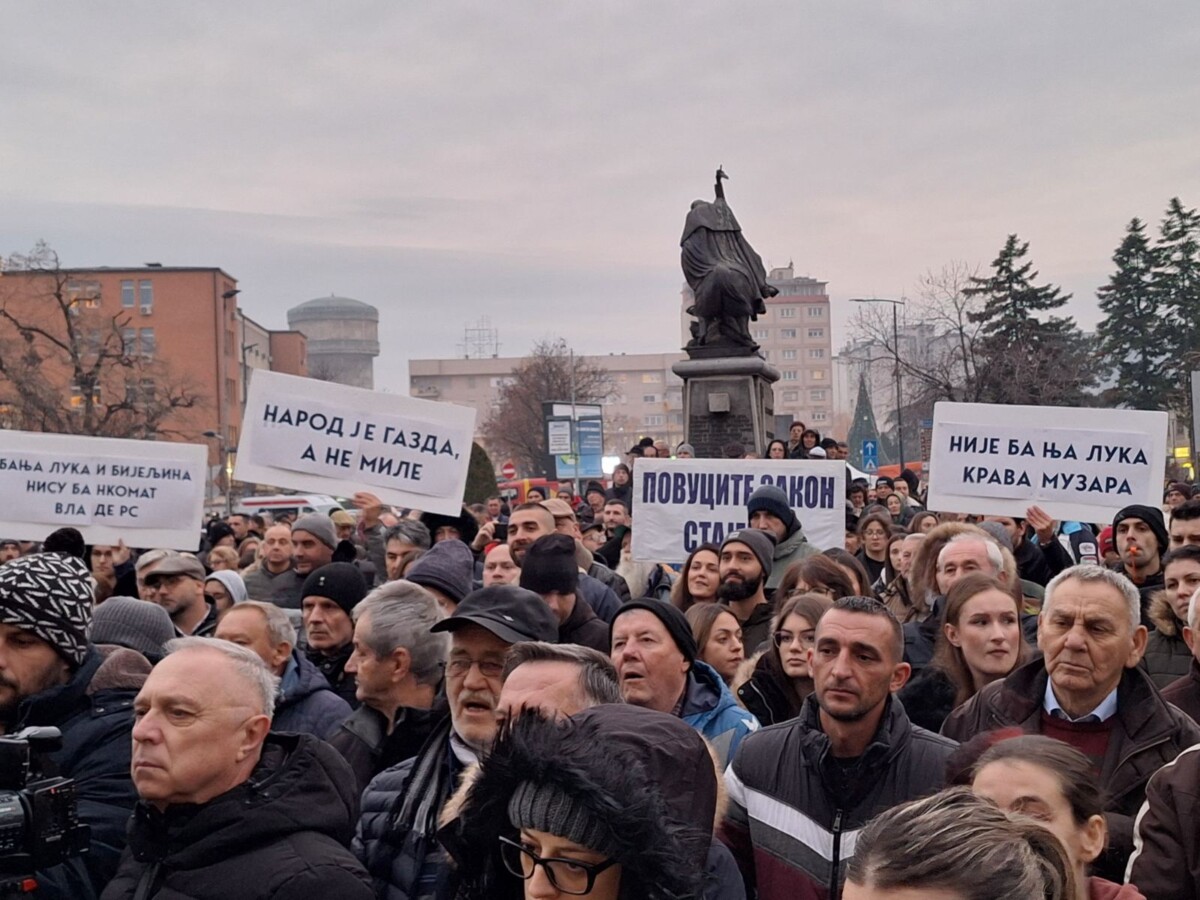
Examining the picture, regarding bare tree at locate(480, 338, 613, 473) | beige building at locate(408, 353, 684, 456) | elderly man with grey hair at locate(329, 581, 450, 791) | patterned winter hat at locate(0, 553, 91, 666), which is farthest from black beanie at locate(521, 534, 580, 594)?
beige building at locate(408, 353, 684, 456)

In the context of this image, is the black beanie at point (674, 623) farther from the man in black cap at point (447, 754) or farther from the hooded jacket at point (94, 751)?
the hooded jacket at point (94, 751)

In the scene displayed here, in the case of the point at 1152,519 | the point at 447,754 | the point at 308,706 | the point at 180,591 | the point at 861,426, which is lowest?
the point at 308,706

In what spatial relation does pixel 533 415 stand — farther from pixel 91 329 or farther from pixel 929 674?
pixel 929 674

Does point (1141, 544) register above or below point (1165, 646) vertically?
above

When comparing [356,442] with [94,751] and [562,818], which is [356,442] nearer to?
[94,751]

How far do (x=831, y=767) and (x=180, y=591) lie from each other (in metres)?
4.60

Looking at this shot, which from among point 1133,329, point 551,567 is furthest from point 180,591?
point 1133,329

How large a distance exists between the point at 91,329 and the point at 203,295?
45749mm

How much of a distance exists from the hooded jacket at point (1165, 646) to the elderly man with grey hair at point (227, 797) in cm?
380

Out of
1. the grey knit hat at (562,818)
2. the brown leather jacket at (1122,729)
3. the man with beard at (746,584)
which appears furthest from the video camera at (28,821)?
the man with beard at (746,584)

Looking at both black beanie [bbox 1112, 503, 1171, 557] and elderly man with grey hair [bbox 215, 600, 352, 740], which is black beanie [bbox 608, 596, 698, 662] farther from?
black beanie [bbox 1112, 503, 1171, 557]

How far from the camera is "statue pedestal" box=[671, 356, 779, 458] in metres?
22.1

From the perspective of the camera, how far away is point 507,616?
4156mm

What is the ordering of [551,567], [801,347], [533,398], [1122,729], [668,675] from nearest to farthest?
[1122,729], [668,675], [551,567], [533,398], [801,347]
